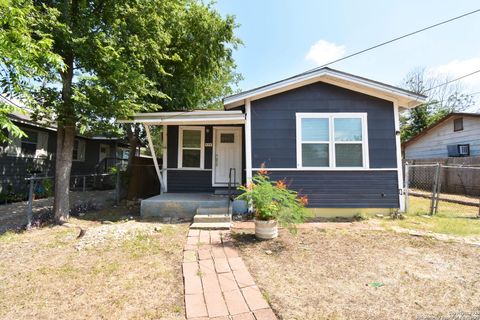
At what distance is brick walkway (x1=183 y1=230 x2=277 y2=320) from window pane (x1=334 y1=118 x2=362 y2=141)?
4.27 meters

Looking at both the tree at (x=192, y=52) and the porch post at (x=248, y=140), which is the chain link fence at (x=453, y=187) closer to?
the porch post at (x=248, y=140)

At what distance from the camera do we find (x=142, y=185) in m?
9.41

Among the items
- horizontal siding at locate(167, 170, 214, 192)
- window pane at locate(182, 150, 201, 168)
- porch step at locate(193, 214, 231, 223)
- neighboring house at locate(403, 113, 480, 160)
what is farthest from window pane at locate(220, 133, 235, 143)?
neighboring house at locate(403, 113, 480, 160)

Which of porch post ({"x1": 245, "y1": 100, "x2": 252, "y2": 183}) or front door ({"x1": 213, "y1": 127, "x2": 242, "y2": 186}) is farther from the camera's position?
front door ({"x1": 213, "y1": 127, "x2": 242, "y2": 186})

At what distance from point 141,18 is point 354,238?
24.7ft

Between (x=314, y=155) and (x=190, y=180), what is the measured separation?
4.15 m

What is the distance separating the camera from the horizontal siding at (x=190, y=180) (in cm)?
826

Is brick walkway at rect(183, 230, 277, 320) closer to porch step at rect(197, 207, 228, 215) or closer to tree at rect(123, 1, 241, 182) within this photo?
porch step at rect(197, 207, 228, 215)

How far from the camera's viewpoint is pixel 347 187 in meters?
6.58

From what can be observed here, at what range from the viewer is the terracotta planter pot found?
15.1 feet

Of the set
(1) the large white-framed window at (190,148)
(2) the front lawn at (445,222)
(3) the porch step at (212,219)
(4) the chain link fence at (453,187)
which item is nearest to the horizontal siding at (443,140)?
(4) the chain link fence at (453,187)

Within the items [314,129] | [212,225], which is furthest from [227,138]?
[212,225]

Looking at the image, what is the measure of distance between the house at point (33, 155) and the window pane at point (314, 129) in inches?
284

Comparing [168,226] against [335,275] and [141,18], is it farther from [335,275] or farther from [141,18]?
[141,18]
